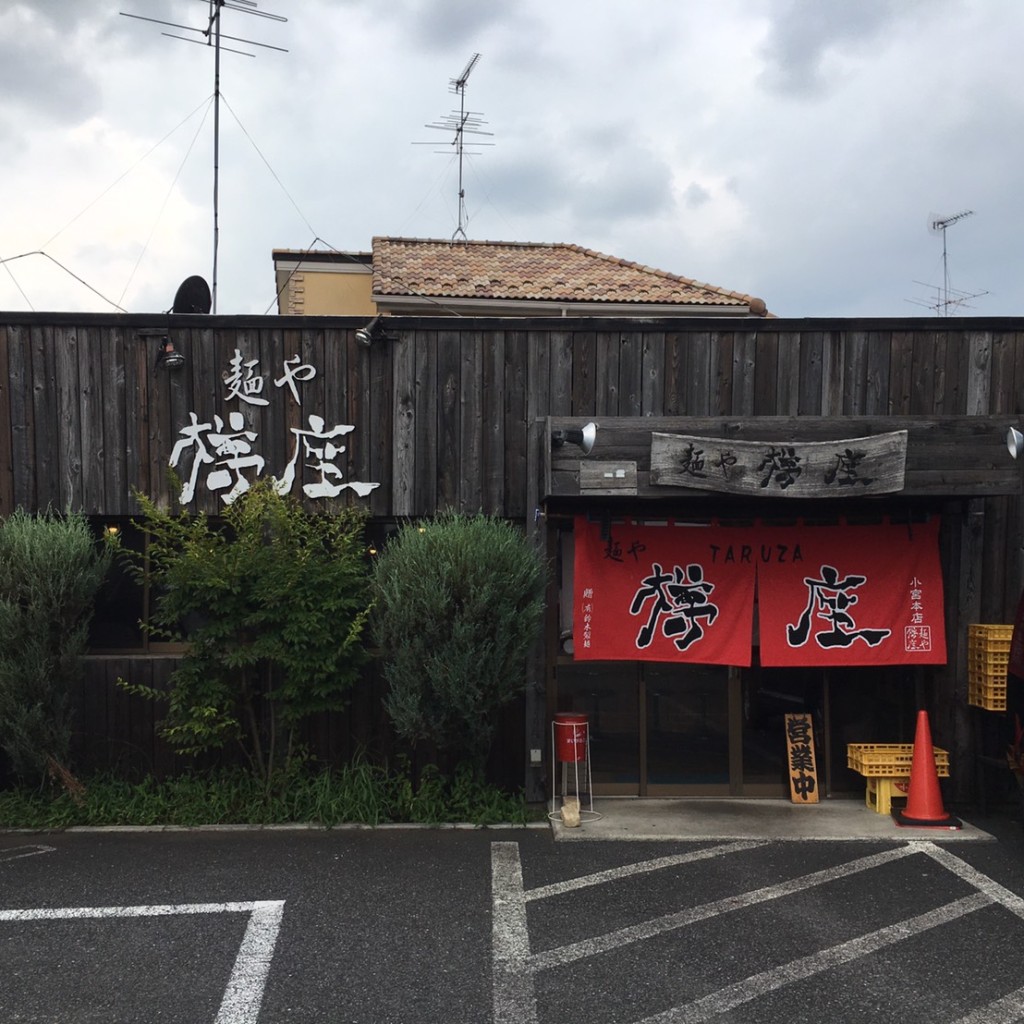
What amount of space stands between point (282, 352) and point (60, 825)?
14.7 feet

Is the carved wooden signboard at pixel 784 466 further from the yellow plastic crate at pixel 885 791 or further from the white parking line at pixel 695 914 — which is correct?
the white parking line at pixel 695 914

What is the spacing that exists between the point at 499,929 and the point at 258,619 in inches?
132

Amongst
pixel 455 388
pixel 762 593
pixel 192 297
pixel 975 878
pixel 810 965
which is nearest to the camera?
pixel 810 965

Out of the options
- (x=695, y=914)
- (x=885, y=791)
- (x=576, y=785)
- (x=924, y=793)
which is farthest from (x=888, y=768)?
(x=695, y=914)

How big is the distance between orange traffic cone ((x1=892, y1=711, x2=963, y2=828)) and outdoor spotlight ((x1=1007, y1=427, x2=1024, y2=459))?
7.55 feet

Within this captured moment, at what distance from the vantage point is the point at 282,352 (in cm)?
880

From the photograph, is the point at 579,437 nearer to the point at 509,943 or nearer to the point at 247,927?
the point at 509,943

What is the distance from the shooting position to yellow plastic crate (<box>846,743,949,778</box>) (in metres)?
8.30

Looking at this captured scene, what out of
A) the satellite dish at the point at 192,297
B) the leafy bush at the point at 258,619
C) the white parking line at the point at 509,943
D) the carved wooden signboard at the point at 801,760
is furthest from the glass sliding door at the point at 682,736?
the satellite dish at the point at 192,297

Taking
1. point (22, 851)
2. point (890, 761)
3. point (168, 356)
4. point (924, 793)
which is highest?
point (168, 356)

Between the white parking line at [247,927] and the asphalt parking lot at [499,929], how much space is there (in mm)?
16

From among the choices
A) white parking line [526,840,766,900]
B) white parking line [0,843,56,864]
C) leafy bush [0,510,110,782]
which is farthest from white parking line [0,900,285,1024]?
leafy bush [0,510,110,782]

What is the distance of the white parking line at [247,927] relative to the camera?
4855mm

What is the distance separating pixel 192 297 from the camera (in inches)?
383
